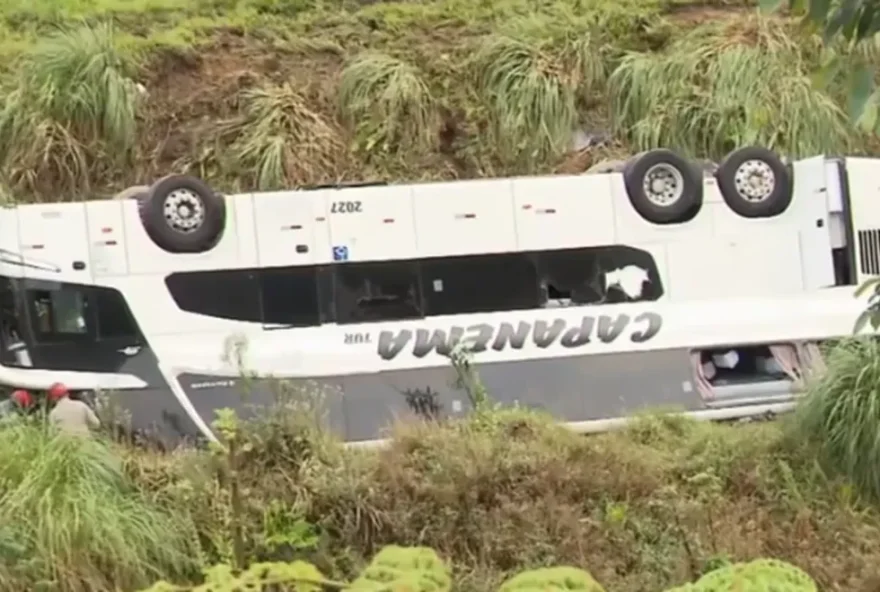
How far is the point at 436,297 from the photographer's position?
337 inches

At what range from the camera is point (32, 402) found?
8109 mm

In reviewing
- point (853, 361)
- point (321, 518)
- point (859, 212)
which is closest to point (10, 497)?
point (321, 518)

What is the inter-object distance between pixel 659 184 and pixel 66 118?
5860mm

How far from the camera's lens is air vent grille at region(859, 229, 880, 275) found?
8.91 metres

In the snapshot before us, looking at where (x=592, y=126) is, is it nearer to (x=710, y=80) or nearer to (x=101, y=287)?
(x=710, y=80)

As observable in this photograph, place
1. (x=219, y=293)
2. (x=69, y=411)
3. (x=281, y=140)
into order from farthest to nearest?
(x=281, y=140)
(x=219, y=293)
(x=69, y=411)

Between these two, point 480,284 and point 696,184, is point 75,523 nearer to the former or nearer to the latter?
point 480,284

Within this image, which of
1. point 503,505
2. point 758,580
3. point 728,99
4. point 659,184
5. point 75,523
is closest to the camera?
point 758,580

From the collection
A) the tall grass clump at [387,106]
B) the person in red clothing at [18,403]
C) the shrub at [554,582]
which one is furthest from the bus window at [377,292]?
the shrub at [554,582]

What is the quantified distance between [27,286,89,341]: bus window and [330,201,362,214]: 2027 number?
1.79 metres

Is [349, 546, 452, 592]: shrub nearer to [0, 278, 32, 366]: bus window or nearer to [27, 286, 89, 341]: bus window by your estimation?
[27, 286, 89, 341]: bus window

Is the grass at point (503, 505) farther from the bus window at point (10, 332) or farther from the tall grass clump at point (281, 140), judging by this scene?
the tall grass clump at point (281, 140)

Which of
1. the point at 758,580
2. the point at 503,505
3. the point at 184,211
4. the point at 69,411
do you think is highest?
the point at 184,211

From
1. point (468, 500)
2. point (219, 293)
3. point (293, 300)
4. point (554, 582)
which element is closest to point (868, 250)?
point (468, 500)
